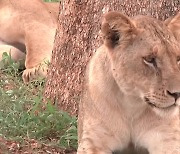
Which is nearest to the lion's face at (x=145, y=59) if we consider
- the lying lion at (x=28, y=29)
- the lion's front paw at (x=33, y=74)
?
the lion's front paw at (x=33, y=74)

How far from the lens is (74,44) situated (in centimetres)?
447

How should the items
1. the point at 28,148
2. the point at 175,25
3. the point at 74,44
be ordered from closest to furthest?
the point at 175,25 < the point at 28,148 < the point at 74,44

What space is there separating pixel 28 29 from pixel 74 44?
1.39m

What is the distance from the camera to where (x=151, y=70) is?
3.22 m

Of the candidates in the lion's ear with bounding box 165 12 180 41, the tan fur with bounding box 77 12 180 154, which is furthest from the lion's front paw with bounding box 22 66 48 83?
the lion's ear with bounding box 165 12 180 41

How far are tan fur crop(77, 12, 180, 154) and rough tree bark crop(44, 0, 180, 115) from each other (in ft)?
2.28

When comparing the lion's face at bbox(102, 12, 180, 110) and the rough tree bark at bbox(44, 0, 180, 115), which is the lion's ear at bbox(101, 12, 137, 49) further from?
the rough tree bark at bbox(44, 0, 180, 115)

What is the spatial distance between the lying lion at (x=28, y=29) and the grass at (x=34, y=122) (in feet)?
3.05

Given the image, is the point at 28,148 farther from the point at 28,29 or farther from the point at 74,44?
the point at 28,29

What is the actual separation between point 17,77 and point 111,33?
2198 mm

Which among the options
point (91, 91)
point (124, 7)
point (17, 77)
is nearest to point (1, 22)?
point (17, 77)

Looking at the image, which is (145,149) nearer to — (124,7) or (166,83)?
(166,83)

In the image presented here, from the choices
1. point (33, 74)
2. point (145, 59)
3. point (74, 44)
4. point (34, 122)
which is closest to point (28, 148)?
point (34, 122)

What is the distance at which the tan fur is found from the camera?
10.5 ft
